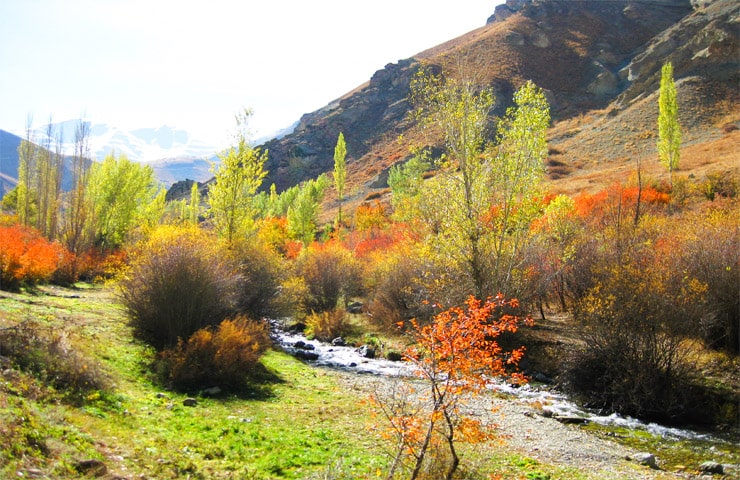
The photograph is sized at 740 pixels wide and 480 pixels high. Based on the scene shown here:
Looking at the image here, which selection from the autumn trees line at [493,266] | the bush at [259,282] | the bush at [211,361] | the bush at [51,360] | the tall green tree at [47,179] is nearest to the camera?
the bush at [51,360]

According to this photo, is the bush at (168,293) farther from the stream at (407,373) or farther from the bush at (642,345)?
the bush at (642,345)

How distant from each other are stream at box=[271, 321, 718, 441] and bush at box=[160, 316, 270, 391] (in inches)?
196

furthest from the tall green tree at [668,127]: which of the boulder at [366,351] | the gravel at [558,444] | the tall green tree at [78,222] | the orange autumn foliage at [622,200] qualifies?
the tall green tree at [78,222]

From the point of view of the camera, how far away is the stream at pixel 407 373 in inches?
434

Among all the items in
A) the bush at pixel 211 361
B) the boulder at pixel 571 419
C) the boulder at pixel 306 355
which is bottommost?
the boulder at pixel 306 355

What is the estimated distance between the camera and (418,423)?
6.55 meters

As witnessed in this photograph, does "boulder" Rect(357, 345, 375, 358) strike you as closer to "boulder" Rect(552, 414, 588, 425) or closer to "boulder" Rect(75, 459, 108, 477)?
A: "boulder" Rect(552, 414, 588, 425)

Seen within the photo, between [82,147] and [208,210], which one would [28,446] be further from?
[82,147]

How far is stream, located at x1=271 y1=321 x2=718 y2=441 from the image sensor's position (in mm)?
11016

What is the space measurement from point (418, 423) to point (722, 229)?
1416 cm

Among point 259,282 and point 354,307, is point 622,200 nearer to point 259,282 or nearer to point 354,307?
point 354,307

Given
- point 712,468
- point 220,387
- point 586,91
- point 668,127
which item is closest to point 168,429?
point 220,387

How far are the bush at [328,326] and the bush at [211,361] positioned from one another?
9.35 metres

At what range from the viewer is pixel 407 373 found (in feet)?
52.5
